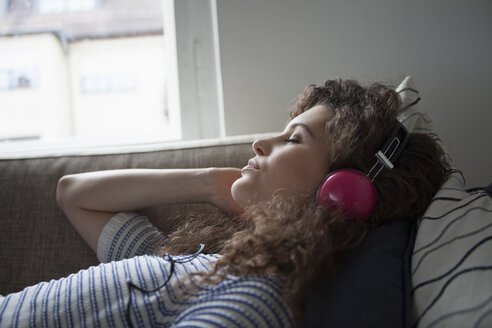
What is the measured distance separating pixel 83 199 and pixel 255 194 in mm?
479

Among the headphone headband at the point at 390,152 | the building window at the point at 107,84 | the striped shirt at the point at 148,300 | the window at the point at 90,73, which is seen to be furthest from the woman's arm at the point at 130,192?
the building window at the point at 107,84

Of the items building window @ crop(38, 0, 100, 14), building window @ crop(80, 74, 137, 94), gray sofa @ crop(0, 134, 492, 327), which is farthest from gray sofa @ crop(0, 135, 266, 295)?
building window @ crop(38, 0, 100, 14)

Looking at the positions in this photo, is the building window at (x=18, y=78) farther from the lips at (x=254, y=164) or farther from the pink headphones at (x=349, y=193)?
the pink headphones at (x=349, y=193)

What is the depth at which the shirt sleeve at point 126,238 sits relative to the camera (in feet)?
3.41

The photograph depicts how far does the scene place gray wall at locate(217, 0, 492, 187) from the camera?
1409 millimetres

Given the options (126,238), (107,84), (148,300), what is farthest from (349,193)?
(107,84)

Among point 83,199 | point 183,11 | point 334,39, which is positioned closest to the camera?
point 83,199

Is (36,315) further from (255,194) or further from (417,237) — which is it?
(417,237)

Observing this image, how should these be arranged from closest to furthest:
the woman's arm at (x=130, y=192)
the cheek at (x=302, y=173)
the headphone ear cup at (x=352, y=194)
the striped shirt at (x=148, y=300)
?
the striped shirt at (x=148, y=300)
the headphone ear cup at (x=352, y=194)
the cheek at (x=302, y=173)
the woman's arm at (x=130, y=192)

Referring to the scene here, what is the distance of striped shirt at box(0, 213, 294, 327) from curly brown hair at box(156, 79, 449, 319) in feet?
0.12

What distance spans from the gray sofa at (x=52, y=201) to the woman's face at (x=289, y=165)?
220 millimetres

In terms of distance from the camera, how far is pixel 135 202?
113 cm

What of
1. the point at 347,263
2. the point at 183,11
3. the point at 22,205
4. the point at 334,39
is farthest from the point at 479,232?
the point at 183,11

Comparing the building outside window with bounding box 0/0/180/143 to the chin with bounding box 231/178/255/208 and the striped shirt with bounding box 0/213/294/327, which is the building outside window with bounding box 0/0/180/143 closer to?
the chin with bounding box 231/178/255/208
